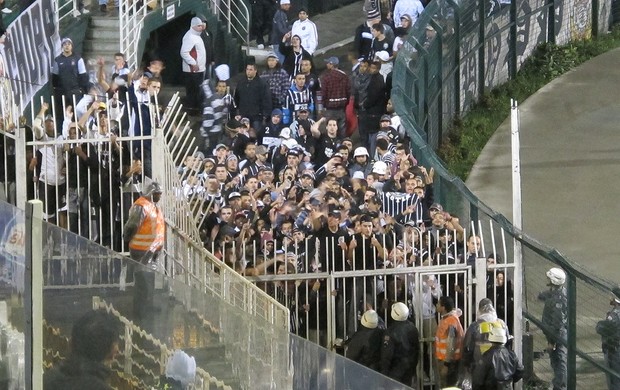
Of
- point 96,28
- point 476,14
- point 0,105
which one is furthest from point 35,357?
point 476,14

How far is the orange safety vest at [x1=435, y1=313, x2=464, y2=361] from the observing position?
41.0ft

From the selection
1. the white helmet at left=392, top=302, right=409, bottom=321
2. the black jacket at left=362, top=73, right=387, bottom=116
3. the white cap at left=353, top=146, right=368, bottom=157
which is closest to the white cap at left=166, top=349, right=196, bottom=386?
the white helmet at left=392, top=302, right=409, bottom=321

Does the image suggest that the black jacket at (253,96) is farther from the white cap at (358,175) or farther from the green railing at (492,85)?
the white cap at (358,175)

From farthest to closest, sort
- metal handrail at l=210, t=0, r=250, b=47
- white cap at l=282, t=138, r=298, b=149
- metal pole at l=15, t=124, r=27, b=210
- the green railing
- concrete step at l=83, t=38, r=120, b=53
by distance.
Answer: metal handrail at l=210, t=0, r=250, b=47, concrete step at l=83, t=38, r=120, b=53, white cap at l=282, t=138, r=298, b=149, metal pole at l=15, t=124, r=27, b=210, the green railing

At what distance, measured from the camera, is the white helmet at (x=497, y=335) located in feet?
39.3

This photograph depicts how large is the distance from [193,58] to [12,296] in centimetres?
1355

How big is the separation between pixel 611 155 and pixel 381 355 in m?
8.87

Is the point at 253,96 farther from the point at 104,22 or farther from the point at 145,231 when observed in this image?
the point at 145,231

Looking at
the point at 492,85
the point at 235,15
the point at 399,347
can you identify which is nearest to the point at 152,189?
the point at 399,347

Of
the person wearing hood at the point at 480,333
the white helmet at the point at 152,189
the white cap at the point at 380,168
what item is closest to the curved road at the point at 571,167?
the white cap at the point at 380,168

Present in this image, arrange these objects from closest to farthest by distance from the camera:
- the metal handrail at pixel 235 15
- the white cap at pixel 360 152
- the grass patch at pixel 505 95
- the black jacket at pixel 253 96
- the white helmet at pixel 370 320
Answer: the white helmet at pixel 370 320 < the white cap at pixel 360 152 < the black jacket at pixel 253 96 < the grass patch at pixel 505 95 < the metal handrail at pixel 235 15

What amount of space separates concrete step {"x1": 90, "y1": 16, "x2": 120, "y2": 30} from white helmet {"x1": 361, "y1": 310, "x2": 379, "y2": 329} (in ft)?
26.3

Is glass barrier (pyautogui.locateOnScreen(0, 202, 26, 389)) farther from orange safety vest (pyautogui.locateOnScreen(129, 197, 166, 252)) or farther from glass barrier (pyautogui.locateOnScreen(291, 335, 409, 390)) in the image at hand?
orange safety vest (pyautogui.locateOnScreen(129, 197, 166, 252))

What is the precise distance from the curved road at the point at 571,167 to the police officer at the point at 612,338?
13.1 feet
